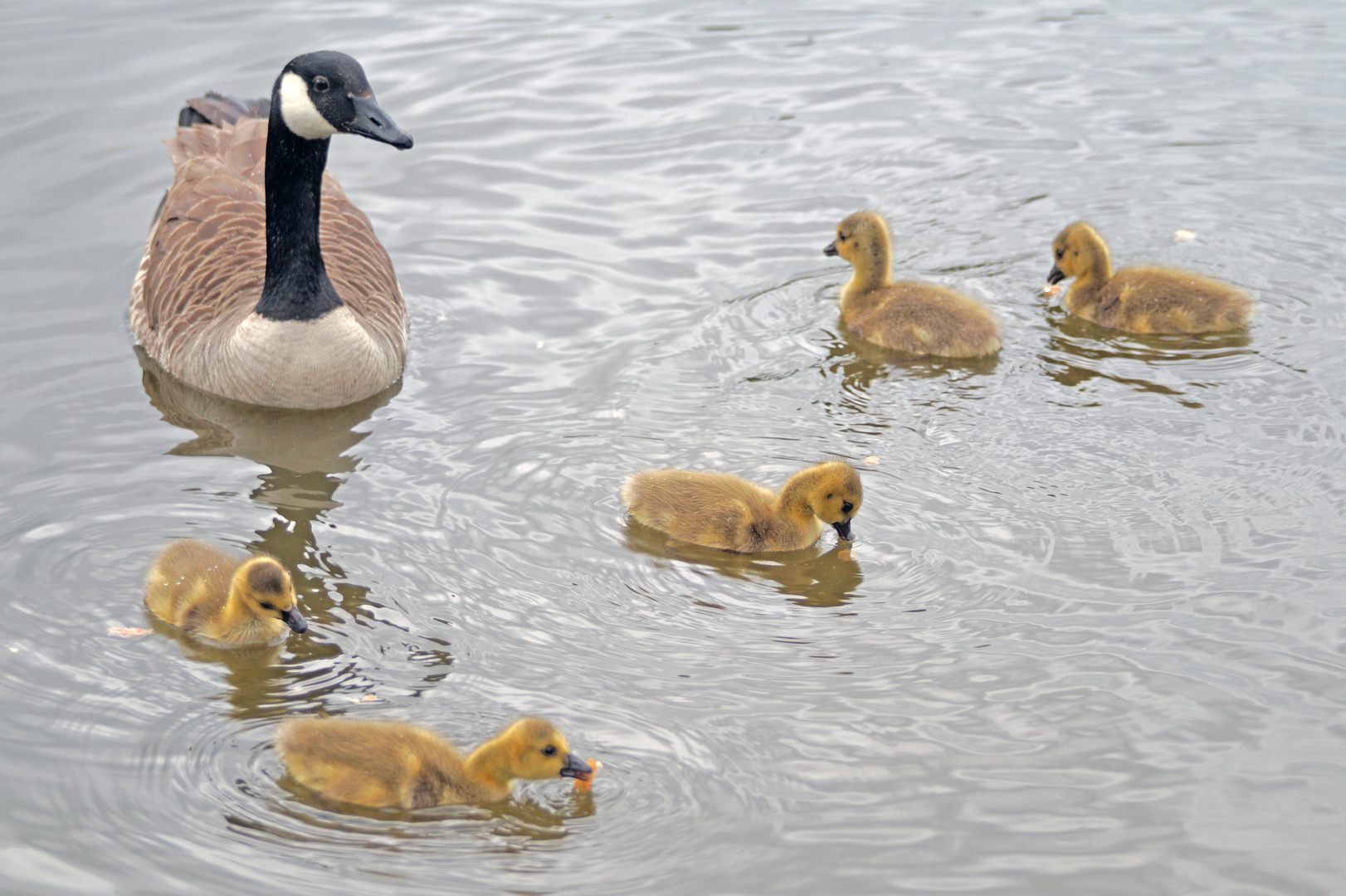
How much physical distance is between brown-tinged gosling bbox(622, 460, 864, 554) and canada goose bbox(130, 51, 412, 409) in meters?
2.33

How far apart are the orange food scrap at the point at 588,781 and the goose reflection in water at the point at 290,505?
0.87 m

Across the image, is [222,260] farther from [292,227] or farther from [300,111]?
[300,111]

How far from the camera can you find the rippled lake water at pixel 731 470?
459cm

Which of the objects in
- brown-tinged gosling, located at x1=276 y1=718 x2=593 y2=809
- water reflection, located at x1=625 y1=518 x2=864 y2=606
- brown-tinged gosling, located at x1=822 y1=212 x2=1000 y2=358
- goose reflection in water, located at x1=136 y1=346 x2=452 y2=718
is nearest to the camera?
brown-tinged gosling, located at x1=276 y1=718 x2=593 y2=809

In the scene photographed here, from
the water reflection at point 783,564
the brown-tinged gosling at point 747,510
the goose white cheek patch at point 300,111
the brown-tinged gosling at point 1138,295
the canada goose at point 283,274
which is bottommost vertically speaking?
the water reflection at point 783,564

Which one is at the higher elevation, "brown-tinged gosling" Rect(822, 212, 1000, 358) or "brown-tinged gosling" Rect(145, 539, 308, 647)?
"brown-tinged gosling" Rect(822, 212, 1000, 358)

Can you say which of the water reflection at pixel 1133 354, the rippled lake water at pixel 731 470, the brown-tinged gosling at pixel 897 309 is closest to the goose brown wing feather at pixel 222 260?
the rippled lake water at pixel 731 470

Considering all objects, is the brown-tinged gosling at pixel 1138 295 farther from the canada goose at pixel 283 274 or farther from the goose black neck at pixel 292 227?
the goose black neck at pixel 292 227

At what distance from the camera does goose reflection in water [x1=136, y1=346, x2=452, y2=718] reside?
5.33 metres

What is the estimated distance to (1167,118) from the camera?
11.0 meters

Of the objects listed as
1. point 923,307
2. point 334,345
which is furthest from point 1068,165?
point 334,345

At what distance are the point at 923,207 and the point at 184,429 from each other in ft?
17.1

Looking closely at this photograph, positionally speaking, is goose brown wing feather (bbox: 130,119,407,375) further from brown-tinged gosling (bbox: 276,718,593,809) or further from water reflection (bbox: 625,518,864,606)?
brown-tinged gosling (bbox: 276,718,593,809)

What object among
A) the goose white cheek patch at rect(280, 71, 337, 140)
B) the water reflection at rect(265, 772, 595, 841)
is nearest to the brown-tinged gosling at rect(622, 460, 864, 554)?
the water reflection at rect(265, 772, 595, 841)
